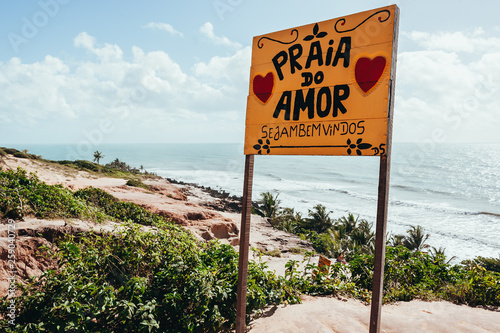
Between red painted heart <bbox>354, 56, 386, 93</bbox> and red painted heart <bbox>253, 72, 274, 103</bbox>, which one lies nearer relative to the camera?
red painted heart <bbox>354, 56, 386, 93</bbox>

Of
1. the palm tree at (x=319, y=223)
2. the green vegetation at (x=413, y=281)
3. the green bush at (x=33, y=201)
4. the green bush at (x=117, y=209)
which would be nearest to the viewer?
the green vegetation at (x=413, y=281)

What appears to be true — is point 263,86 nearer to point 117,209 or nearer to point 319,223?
point 117,209

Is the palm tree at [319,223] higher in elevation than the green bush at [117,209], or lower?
lower

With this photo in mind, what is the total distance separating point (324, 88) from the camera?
3.28 metres

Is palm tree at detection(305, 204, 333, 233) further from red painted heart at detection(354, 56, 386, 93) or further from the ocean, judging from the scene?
red painted heart at detection(354, 56, 386, 93)

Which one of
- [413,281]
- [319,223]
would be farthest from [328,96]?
[319,223]

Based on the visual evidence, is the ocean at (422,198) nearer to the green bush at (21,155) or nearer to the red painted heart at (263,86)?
the green bush at (21,155)

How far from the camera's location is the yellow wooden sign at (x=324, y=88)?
2.91 m

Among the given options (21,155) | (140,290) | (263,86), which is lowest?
(140,290)

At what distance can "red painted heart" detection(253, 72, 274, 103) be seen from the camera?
366 centimetres

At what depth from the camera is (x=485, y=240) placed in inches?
1148

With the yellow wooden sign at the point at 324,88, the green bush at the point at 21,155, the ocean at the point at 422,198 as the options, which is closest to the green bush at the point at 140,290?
the yellow wooden sign at the point at 324,88

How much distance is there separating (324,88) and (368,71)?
459 millimetres

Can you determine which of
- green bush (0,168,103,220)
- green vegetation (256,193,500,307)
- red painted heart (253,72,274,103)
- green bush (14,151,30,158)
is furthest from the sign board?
green bush (14,151,30,158)
